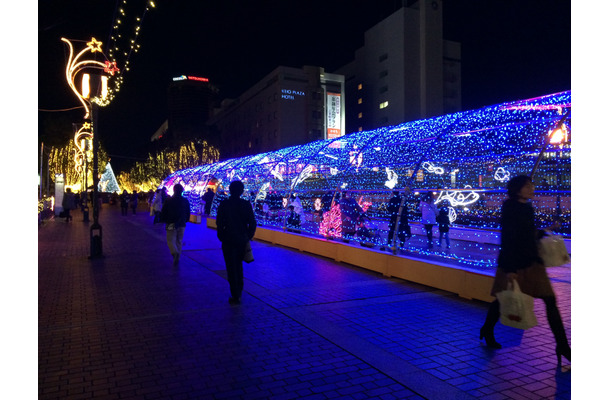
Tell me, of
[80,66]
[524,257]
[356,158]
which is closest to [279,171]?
[356,158]

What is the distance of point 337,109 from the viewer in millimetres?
61156

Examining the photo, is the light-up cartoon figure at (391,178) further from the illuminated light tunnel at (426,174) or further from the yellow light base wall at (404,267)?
the yellow light base wall at (404,267)

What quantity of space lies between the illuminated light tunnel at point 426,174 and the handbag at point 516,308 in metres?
2.46

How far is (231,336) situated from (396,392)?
81.0 inches

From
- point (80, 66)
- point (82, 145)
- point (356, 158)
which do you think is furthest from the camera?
point (82, 145)

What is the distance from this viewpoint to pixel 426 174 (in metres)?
11.2

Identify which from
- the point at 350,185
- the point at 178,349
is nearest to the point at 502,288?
the point at 178,349

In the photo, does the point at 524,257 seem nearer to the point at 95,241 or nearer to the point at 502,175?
the point at 502,175

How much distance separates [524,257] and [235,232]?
3758mm

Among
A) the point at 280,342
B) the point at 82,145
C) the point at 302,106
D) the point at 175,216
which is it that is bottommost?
the point at 280,342

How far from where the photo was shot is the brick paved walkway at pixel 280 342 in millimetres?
3604

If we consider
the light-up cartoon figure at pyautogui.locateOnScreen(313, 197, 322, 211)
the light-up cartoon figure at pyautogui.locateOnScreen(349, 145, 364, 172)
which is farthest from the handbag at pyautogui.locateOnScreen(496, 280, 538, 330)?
the light-up cartoon figure at pyautogui.locateOnScreen(313, 197, 322, 211)

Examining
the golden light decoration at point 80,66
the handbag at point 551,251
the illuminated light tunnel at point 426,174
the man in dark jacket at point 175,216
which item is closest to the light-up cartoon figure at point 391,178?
the illuminated light tunnel at point 426,174

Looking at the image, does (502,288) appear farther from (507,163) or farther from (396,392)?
(507,163)
